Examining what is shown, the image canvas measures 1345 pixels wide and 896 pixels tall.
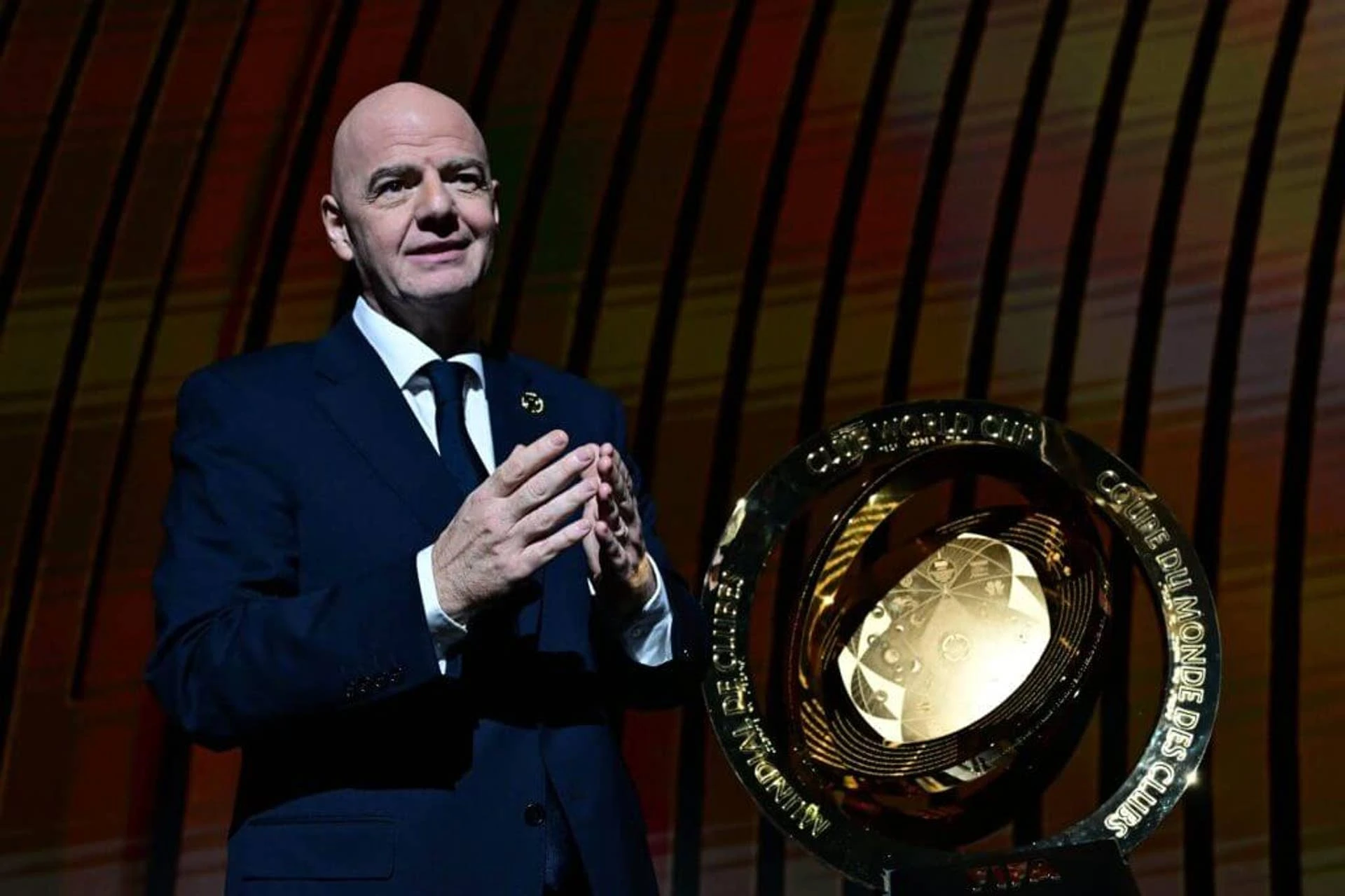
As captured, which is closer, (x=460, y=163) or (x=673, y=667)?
(x=673, y=667)

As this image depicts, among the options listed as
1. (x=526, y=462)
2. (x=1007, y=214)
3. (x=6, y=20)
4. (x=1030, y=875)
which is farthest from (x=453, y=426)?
(x=6, y=20)

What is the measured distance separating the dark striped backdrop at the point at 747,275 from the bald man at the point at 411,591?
135 cm

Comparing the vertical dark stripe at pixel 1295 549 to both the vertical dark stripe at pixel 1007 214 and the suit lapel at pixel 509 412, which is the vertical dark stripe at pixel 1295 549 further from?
the suit lapel at pixel 509 412

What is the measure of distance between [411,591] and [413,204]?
0.63m

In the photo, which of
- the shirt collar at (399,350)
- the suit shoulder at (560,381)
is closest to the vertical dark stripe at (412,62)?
the suit shoulder at (560,381)

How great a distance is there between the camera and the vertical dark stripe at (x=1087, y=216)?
3.77m

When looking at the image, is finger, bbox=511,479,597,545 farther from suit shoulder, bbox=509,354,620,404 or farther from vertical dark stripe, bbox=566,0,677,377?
vertical dark stripe, bbox=566,0,677,377

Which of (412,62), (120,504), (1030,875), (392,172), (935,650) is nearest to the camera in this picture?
(1030,875)

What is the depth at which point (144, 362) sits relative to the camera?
377 cm

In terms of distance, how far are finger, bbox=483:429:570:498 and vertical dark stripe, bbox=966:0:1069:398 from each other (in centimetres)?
197

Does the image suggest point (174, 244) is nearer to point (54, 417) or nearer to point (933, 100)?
point (54, 417)

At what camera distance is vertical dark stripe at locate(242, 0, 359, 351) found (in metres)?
3.78

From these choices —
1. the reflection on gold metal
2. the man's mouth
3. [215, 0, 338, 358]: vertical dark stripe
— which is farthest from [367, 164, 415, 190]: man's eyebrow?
[215, 0, 338, 358]: vertical dark stripe

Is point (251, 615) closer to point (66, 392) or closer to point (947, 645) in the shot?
point (947, 645)
